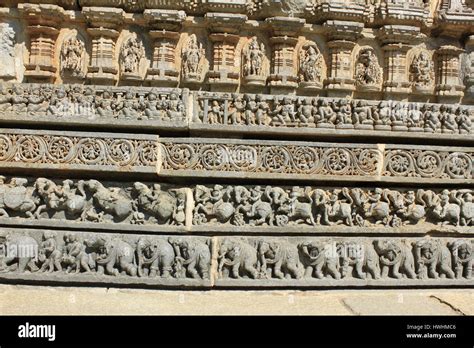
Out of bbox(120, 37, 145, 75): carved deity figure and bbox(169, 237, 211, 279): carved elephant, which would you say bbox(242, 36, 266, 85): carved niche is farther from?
bbox(169, 237, 211, 279): carved elephant

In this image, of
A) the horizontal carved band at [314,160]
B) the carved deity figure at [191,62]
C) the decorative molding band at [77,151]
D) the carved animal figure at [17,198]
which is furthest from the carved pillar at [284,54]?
the carved animal figure at [17,198]

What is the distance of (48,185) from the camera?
4.11 meters

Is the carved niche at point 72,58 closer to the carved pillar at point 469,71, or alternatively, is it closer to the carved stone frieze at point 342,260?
the carved stone frieze at point 342,260

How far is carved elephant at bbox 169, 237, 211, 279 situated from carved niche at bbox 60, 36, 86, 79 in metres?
1.61

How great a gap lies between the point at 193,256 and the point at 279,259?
709mm

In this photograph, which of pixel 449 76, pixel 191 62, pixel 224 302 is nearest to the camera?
pixel 224 302

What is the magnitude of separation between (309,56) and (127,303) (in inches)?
100

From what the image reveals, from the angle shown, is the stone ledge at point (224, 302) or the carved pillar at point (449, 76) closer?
the stone ledge at point (224, 302)

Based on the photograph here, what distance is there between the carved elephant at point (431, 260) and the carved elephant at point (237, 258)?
1416mm

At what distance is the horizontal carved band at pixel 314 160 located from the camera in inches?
165

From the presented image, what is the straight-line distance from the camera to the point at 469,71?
177 inches

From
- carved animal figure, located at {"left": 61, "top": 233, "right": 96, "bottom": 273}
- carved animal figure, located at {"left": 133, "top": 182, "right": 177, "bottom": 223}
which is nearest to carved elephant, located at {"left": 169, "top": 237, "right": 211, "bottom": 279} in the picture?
carved animal figure, located at {"left": 133, "top": 182, "right": 177, "bottom": 223}

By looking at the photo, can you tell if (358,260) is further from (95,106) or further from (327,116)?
(95,106)

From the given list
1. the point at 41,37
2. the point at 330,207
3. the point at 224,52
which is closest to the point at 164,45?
the point at 224,52
